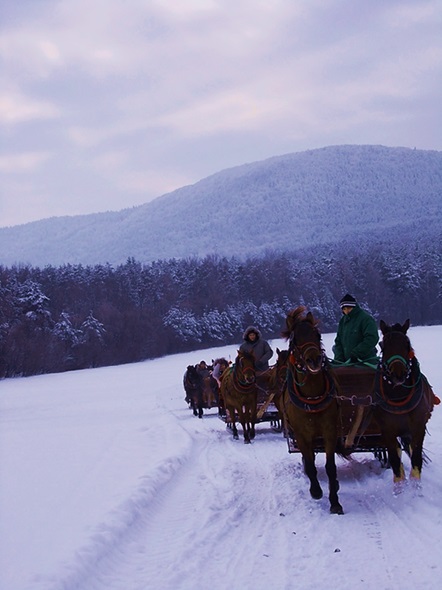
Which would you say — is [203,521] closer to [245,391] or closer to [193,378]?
[245,391]

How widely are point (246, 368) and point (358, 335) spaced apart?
5157 millimetres

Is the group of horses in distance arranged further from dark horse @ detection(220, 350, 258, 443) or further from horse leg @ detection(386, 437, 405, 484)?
dark horse @ detection(220, 350, 258, 443)

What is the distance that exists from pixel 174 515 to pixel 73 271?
102 m

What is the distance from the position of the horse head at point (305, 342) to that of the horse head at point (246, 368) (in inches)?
262

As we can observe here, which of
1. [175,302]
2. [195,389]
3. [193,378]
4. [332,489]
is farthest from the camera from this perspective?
[175,302]

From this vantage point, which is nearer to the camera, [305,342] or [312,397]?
[305,342]

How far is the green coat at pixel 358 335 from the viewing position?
10.8 metres

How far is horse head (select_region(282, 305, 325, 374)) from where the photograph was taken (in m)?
8.43

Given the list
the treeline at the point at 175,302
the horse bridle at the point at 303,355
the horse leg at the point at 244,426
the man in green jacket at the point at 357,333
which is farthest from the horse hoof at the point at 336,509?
the treeline at the point at 175,302

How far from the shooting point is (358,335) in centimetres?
1094

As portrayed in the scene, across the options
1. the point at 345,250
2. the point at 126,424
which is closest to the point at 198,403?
the point at 126,424

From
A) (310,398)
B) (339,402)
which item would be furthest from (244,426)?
(310,398)

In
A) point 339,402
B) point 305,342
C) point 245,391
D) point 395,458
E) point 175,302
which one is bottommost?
point 175,302

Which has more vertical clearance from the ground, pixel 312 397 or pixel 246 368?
pixel 312 397
